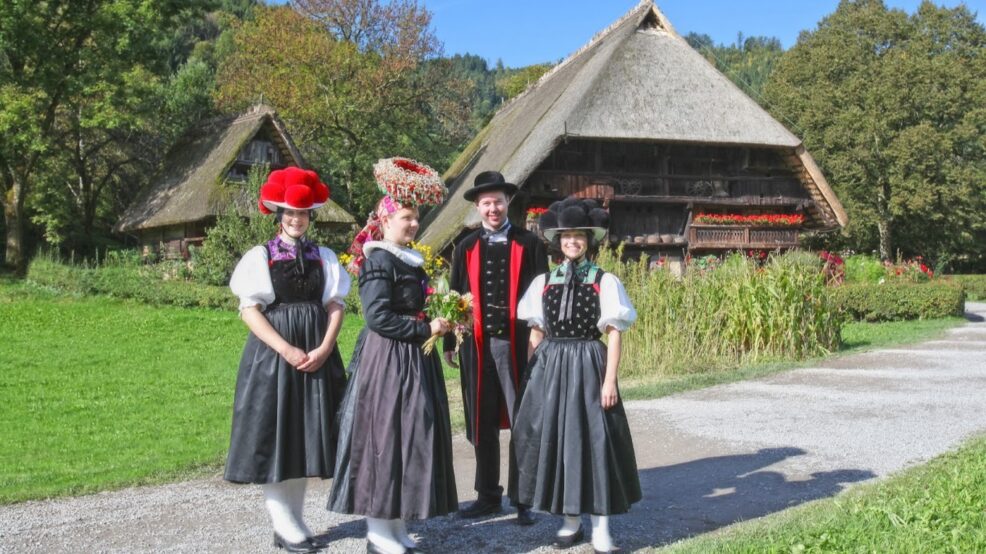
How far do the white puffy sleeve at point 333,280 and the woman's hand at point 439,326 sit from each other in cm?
56

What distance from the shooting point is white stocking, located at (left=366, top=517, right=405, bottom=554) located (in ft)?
13.4

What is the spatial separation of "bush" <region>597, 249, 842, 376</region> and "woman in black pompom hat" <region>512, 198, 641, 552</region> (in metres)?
6.20

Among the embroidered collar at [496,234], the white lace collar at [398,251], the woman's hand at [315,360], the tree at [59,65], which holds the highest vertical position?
the tree at [59,65]

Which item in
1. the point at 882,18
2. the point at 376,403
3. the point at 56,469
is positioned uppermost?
the point at 882,18

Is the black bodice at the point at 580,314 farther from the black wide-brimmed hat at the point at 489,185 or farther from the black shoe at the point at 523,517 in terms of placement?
the black shoe at the point at 523,517

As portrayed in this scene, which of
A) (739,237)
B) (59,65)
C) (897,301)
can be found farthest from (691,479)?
(59,65)

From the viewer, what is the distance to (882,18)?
125ft

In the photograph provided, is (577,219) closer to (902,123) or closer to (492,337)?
(492,337)

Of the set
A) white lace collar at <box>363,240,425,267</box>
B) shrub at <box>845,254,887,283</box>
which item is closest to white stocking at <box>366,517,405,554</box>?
white lace collar at <box>363,240,425,267</box>

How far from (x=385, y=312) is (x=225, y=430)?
417 cm

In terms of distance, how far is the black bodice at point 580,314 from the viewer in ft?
14.6

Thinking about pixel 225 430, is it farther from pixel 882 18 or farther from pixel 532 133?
pixel 882 18

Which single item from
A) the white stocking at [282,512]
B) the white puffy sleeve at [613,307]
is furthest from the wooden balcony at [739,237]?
the white stocking at [282,512]

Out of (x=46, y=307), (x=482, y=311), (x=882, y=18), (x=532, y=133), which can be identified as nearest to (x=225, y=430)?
(x=482, y=311)
